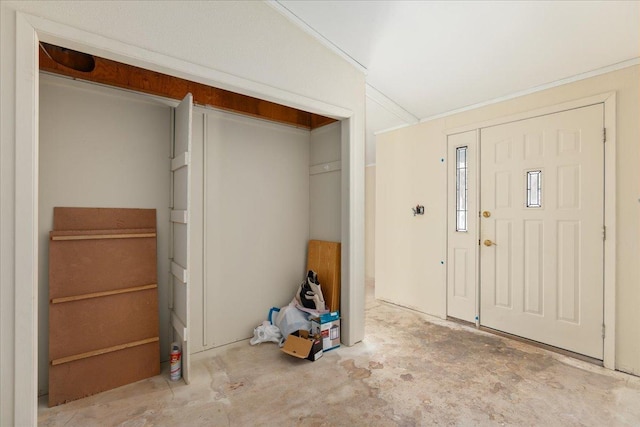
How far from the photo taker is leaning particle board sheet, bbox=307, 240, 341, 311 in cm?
314

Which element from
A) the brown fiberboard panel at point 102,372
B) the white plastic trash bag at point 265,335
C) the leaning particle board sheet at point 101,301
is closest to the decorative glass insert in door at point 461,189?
the white plastic trash bag at point 265,335

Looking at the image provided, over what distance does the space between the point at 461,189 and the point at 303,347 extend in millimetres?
2536

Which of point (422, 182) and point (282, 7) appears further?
point (422, 182)

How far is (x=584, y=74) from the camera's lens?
266 centimetres

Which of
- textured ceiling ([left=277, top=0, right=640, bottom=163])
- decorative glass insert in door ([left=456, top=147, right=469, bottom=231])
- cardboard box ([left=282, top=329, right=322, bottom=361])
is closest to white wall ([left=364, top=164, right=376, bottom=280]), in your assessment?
decorative glass insert in door ([left=456, top=147, right=469, bottom=231])

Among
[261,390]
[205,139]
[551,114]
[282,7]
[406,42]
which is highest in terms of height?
[282,7]

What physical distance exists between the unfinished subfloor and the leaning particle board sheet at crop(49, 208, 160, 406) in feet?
0.48

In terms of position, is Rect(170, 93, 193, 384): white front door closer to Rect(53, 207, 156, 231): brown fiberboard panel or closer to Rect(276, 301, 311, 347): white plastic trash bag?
Rect(53, 207, 156, 231): brown fiberboard panel

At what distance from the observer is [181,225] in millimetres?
2422

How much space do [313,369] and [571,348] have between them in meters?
2.40

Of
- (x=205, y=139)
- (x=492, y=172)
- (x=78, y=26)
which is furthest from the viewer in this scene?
(x=492, y=172)

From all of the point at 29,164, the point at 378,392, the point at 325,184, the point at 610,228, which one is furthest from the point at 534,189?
the point at 29,164

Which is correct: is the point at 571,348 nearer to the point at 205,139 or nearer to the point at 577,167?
the point at 577,167

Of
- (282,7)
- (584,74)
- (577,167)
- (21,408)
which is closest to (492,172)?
(577,167)
